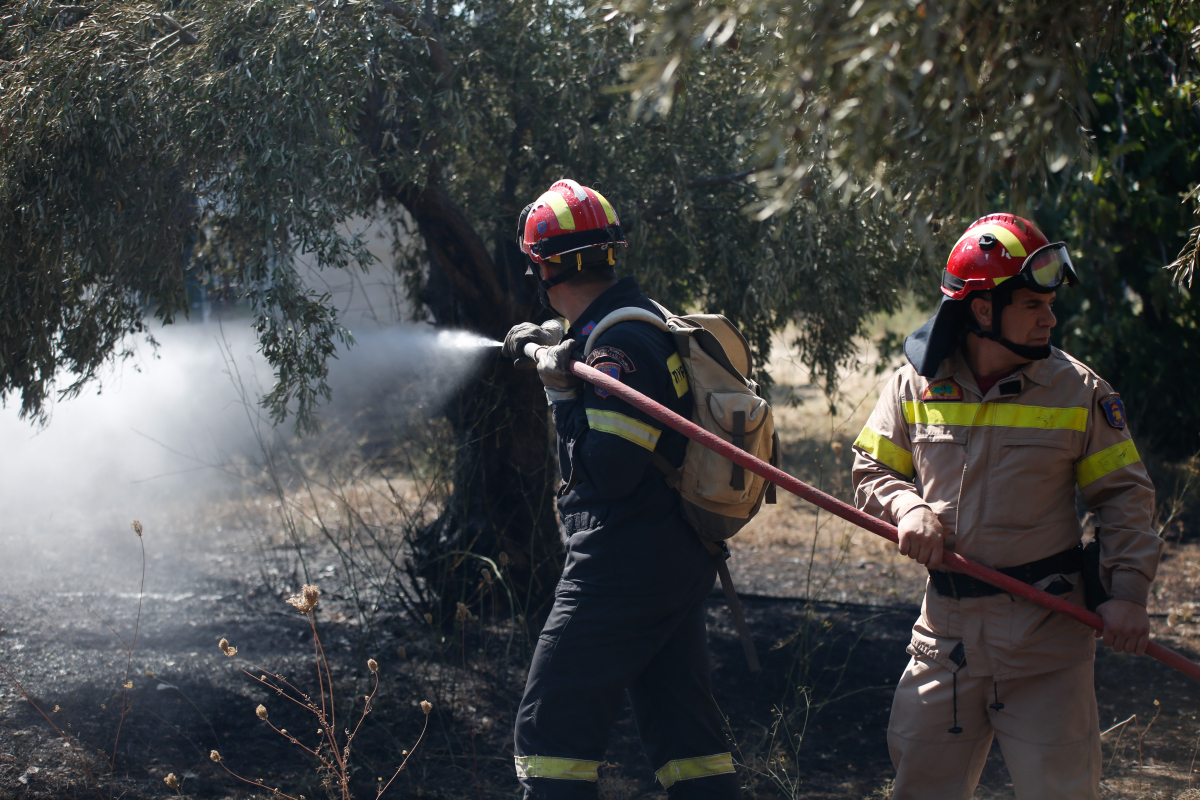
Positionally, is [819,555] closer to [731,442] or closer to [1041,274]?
[731,442]

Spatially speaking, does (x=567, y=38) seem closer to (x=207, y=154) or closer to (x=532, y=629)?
(x=207, y=154)

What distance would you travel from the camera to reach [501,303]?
15.4 feet

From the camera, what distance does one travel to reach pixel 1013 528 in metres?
2.30

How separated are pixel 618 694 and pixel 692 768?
35 centimetres

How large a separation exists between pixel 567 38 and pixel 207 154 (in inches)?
77.0

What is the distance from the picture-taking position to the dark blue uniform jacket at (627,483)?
2412 mm

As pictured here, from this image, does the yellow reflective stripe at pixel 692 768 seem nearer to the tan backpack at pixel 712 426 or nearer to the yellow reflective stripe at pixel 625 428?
the tan backpack at pixel 712 426

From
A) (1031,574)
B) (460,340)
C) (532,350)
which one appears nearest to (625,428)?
(532,350)

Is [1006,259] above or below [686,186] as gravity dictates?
below

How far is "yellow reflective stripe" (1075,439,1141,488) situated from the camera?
2244 mm

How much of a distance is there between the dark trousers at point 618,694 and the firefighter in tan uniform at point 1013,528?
564 millimetres

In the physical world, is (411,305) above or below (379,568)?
above

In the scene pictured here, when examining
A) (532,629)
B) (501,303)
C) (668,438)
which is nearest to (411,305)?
(501,303)

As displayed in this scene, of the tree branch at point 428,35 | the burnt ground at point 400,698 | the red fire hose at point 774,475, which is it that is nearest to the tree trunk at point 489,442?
the burnt ground at point 400,698
